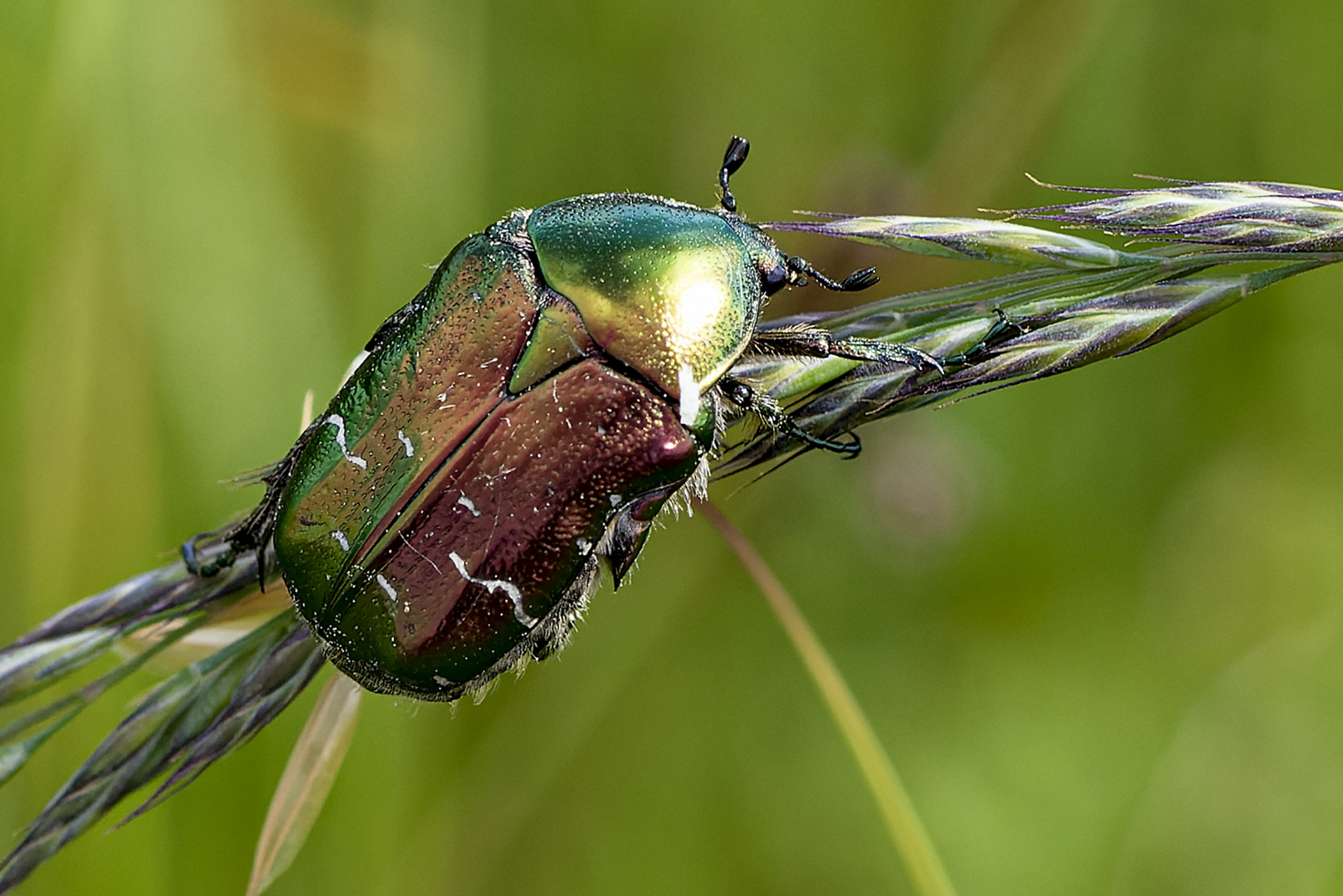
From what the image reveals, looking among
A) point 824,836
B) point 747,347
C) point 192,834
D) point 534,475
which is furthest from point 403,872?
point 747,347

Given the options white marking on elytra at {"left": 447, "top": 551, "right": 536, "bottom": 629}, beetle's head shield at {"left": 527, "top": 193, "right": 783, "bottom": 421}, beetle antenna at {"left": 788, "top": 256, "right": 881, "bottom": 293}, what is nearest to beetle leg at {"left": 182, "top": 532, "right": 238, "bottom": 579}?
white marking on elytra at {"left": 447, "top": 551, "right": 536, "bottom": 629}

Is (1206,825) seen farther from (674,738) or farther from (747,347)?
(747,347)

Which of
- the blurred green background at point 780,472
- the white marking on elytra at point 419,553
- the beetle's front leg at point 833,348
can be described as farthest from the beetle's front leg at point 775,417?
the blurred green background at point 780,472

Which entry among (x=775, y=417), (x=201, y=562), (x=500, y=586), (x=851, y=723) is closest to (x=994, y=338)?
(x=775, y=417)

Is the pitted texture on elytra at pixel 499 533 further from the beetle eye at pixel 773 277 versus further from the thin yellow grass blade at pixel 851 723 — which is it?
the beetle eye at pixel 773 277

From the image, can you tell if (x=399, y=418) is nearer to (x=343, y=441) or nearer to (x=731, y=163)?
(x=343, y=441)
